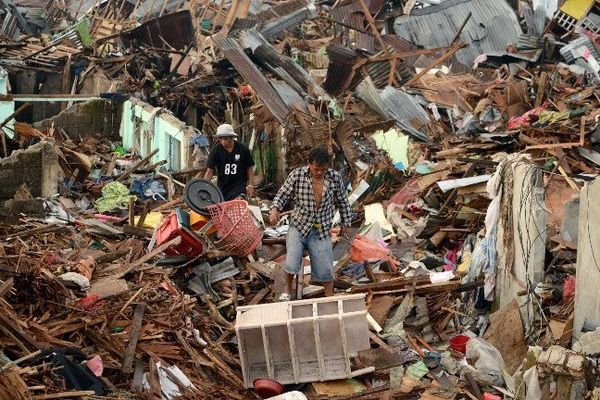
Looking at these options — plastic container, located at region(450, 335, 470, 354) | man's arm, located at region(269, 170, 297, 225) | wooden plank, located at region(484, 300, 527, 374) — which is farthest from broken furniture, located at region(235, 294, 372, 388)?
wooden plank, located at region(484, 300, 527, 374)

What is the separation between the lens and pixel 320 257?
882 cm

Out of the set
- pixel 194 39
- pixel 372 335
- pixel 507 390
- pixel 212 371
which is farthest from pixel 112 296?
pixel 194 39

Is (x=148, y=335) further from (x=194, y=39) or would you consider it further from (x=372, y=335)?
(x=194, y=39)

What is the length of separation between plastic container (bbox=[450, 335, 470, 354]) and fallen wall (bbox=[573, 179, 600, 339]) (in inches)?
42.5

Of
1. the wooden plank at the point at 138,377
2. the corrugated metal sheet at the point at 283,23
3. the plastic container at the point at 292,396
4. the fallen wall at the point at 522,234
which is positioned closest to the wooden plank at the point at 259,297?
the wooden plank at the point at 138,377

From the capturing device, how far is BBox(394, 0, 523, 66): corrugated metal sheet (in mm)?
25984

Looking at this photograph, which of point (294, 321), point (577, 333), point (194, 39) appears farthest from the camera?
point (194, 39)

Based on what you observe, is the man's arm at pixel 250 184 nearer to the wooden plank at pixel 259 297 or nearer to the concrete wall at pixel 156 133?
the wooden plank at pixel 259 297

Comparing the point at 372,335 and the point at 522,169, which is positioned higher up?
the point at 522,169

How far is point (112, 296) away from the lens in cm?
850

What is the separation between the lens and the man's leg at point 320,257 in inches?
345

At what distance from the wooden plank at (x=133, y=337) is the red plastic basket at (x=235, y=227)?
5.07 ft

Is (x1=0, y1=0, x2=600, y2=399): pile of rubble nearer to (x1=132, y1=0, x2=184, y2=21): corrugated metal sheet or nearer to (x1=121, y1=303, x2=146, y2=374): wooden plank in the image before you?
(x1=121, y1=303, x2=146, y2=374): wooden plank

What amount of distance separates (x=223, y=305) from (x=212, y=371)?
1271mm
